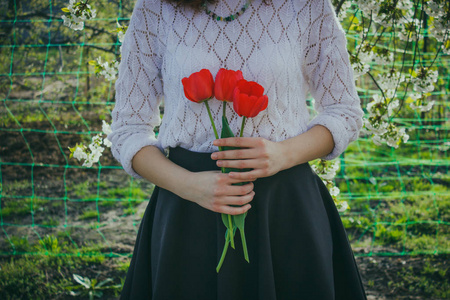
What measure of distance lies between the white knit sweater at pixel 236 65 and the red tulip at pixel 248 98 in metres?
0.19

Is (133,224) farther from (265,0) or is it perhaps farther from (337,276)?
(265,0)

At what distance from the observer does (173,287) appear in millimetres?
1144

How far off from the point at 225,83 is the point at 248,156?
0.19 metres

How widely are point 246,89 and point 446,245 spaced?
8.96 ft

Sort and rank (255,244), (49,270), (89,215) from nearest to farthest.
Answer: (255,244) < (49,270) < (89,215)

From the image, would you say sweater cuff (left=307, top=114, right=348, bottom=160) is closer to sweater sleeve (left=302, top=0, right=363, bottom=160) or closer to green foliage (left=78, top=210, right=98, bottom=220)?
sweater sleeve (left=302, top=0, right=363, bottom=160)

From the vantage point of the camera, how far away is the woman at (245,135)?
1121 millimetres

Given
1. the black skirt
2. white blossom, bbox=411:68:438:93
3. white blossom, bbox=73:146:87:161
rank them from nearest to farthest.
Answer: the black skirt
white blossom, bbox=411:68:438:93
white blossom, bbox=73:146:87:161

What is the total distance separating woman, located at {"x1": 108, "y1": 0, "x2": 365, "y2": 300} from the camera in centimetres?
112

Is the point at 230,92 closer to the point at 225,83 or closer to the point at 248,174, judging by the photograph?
the point at 225,83

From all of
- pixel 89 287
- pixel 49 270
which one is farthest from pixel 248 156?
pixel 49 270

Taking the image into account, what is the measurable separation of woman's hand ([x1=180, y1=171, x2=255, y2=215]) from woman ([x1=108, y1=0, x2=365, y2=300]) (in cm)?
4

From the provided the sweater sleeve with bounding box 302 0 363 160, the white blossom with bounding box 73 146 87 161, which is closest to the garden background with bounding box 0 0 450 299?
the white blossom with bounding box 73 146 87 161

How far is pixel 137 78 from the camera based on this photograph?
1194 millimetres
